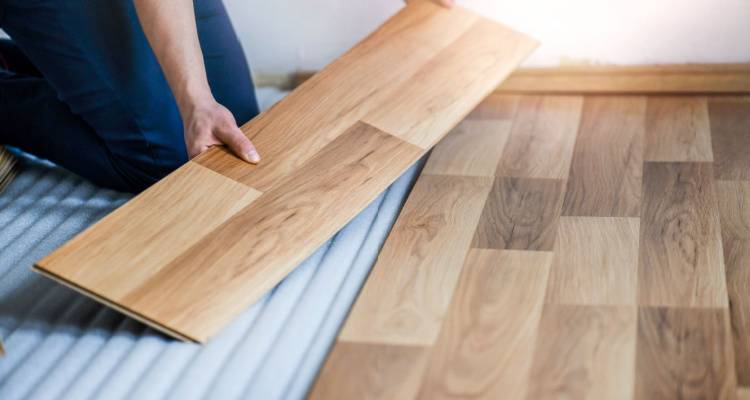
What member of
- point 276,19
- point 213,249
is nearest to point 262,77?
point 276,19

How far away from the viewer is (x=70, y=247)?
1531 millimetres

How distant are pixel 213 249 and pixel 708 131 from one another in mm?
1181

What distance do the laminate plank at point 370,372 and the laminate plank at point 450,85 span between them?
559 mm

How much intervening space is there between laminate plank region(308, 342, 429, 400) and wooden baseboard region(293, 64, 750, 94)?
3.74 ft

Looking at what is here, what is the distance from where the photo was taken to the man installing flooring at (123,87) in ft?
Result: 5.95

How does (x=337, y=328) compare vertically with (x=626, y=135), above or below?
above

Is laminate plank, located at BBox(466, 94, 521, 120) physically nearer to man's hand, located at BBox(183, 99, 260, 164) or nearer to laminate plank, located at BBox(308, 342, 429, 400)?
man's hand, located at BBox(183, 99, 260, 164)

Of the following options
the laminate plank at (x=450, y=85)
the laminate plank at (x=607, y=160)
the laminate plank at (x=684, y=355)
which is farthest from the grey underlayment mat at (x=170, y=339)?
the laminate plank at (x=684, y=355)

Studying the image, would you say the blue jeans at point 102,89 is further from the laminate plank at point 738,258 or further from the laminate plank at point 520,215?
the laminate plank at point 738,258

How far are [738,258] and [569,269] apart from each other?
0.96 feet

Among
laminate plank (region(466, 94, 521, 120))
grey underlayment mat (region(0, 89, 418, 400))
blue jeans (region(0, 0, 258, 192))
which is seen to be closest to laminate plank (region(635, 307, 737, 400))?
grey underlayment mat (region(0, 89, 418, 400))

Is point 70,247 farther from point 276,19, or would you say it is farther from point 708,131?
point 708,131

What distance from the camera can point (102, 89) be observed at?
192cm

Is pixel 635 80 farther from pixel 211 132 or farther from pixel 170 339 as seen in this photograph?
pixel 170 339
